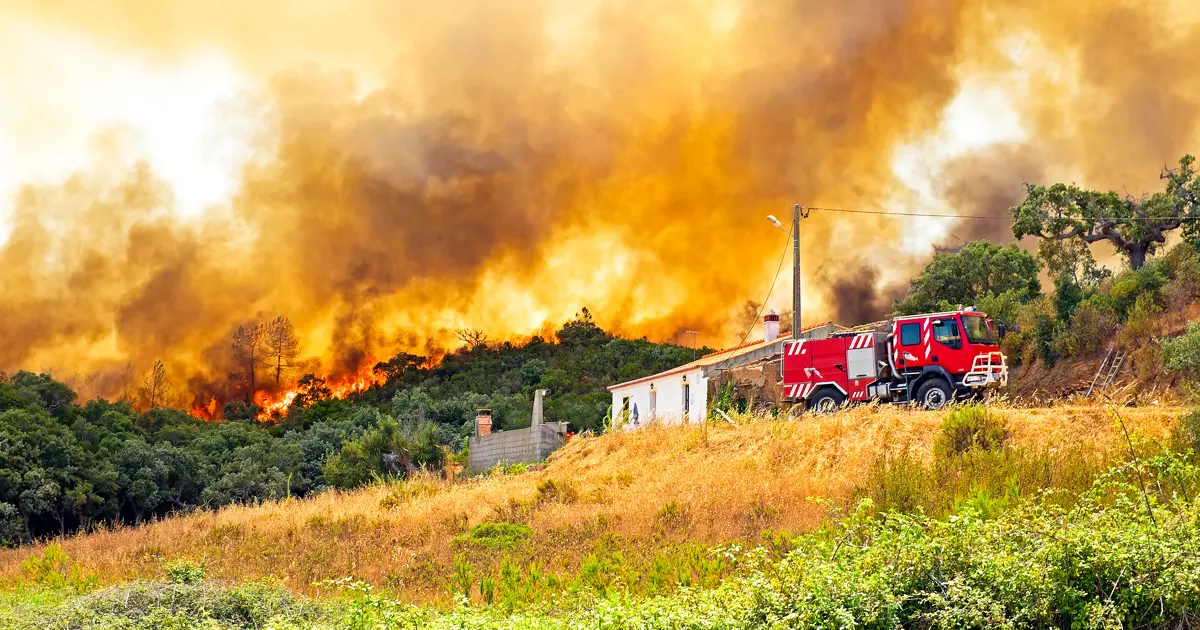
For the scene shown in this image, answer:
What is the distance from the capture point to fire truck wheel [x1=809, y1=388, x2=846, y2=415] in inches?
1153

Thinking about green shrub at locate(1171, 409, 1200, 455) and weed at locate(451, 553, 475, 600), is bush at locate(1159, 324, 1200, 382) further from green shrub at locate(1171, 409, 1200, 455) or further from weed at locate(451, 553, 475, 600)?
weed at locate(451, 553, 475, 600)

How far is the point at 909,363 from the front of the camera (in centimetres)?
2783

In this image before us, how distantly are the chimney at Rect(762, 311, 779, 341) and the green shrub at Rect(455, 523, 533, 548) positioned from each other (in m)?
25.7

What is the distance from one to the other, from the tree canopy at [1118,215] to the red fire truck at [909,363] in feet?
66.0

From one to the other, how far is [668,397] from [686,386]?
4.98ft

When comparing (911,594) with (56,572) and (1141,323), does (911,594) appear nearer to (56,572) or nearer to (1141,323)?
(56,572)

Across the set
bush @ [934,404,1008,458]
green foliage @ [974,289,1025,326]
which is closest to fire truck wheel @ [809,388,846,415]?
bush @ [934,404,1008,458]

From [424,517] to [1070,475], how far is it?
13.1 metres

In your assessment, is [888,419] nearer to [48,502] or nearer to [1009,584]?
[1009,584]

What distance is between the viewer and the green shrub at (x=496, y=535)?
18.7 m

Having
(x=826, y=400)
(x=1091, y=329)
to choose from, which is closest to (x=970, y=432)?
(x=826, y=400)

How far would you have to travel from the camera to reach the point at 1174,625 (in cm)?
909

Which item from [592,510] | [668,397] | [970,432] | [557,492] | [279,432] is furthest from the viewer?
[279,432]

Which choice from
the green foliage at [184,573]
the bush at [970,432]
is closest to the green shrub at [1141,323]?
the bush at [970,432]
